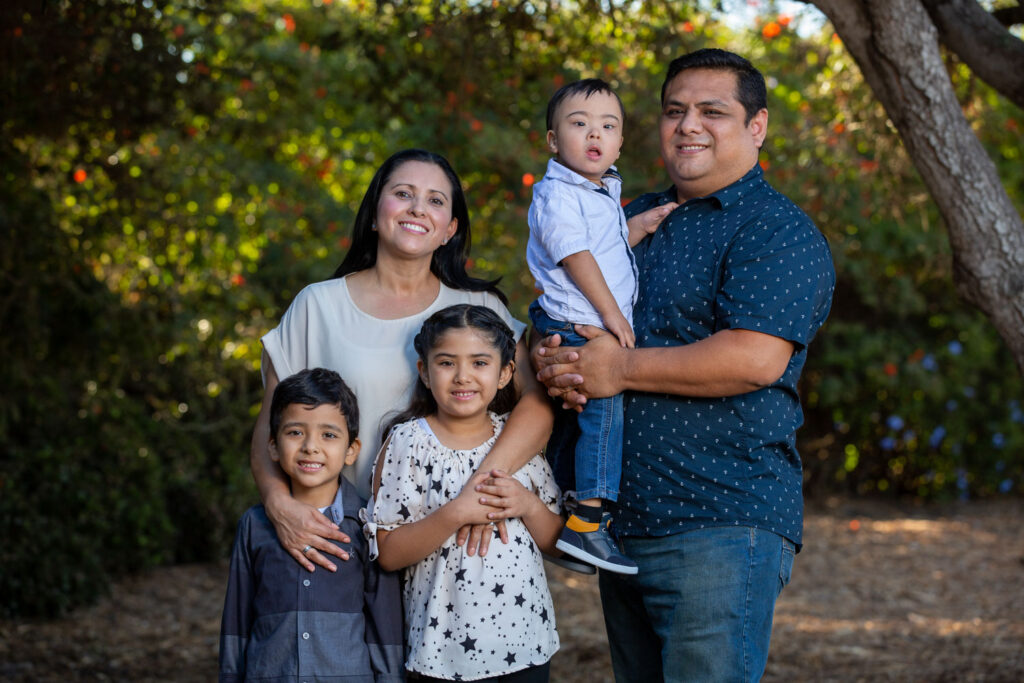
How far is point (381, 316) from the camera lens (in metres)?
2.85

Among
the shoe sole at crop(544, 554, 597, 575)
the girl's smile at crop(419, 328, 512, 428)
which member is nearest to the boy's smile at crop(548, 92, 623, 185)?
the girl's smile at crop(419, 328, 512, 428)

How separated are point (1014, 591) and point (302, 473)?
557cm

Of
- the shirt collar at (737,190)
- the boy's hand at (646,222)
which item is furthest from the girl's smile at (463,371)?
the shirt collar at (737,190)

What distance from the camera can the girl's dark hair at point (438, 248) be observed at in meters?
2.90

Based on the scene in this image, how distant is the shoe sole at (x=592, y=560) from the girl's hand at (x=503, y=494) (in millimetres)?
141

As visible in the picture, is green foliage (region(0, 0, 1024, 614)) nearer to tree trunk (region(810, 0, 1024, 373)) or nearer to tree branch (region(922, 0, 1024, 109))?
tree branch (region(922, 0, 1024, 109))

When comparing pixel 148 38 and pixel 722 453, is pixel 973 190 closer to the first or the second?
pixel 722 453

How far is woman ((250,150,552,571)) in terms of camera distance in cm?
280

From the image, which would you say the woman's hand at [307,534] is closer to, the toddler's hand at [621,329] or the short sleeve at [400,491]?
the short sleeve at [400,491]

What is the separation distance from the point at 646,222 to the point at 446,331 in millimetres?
616

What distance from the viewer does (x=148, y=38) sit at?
4.84 m

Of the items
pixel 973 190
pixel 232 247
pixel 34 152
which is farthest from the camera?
pixel 232 247

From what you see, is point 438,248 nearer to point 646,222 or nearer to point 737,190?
point 646,222

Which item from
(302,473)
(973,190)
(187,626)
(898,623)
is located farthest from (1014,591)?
(302,473)
